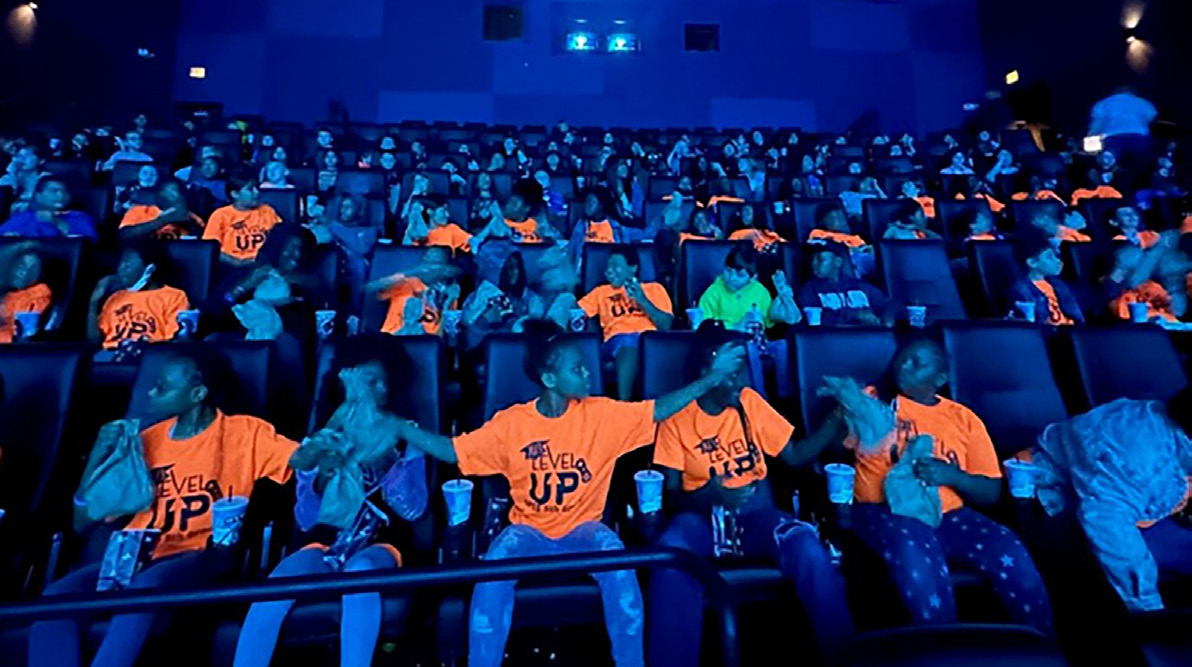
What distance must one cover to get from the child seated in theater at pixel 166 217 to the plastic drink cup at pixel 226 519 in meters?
2.52

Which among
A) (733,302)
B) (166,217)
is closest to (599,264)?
(733,302)

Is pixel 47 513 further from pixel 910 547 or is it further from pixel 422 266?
pixel 910 547

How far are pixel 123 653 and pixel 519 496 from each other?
822 mm

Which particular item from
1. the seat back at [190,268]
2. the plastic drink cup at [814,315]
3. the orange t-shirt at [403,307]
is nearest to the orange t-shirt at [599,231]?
the orange t-shirt at [403,307]

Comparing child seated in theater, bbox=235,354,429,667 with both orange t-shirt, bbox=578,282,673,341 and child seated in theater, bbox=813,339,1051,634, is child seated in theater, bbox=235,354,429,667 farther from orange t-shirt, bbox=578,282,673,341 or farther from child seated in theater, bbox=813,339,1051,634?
orange t-shirt, bbox=578,282,673,341

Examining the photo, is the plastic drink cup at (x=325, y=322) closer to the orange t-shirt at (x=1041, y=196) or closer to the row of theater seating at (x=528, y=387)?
the row of theater seating at (x=528, y=387)

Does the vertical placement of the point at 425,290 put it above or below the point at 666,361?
above

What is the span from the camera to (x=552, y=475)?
161cm

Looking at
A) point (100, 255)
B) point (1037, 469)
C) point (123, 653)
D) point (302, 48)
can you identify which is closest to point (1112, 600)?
point (1037, 469)

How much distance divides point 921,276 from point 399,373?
92.5 inches

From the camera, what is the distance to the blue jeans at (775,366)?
2211 mm

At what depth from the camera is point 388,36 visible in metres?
8.54

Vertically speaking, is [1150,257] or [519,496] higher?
[1150,257]

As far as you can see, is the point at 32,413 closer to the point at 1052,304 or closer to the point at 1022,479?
the point at 1022,479
